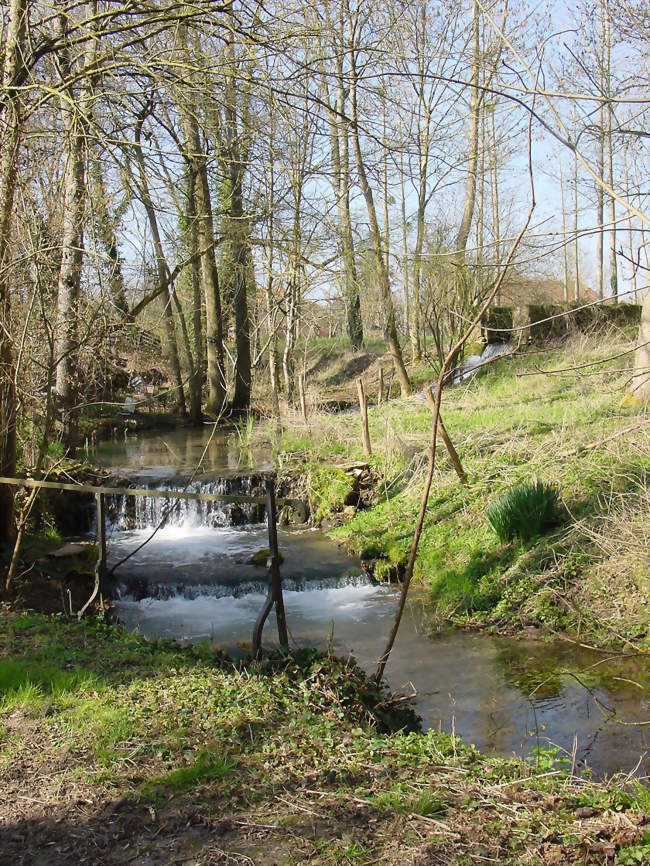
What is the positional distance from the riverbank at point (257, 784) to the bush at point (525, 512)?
4188mm

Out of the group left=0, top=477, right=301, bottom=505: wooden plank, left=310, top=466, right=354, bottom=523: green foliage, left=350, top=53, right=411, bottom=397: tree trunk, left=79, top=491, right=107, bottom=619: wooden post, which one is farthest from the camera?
left=350, top=53, right=411, bottom=397: tree trunk

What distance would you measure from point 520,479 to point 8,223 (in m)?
6.61

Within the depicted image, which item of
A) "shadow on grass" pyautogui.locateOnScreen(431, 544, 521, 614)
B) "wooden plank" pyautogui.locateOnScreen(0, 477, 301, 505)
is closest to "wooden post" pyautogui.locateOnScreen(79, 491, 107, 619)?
"wooden plank" pyautogui.locateOnScreen(0, 477, 301, 505)

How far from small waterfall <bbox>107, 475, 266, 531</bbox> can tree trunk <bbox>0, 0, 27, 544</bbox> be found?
17.1 ft

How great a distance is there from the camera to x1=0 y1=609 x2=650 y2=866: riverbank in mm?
3070

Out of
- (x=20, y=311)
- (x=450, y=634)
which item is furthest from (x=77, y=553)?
(x=450, y=634)

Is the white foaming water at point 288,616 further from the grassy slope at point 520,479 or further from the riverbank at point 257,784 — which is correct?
the riverbank at point 257,784

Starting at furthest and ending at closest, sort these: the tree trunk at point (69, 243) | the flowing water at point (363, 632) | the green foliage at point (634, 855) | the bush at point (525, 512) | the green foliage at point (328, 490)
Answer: the green foliage at point (328, 490), the bush at point (525, 512), the tree trunk at point (69, 243), the flowing water at point (363, 632), the green foliage at point (634, 855)

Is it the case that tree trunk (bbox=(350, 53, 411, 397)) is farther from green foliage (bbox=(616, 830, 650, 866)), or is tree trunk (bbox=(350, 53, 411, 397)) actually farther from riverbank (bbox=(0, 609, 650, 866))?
green foliage (bbox=(616, 830, 650, 866))

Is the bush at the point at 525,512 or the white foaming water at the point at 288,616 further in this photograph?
the bush at the point at 525,512

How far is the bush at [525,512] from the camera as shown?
28.7 ft

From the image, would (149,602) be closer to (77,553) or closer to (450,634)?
(77,553)

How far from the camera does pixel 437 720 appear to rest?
5941 millimetres

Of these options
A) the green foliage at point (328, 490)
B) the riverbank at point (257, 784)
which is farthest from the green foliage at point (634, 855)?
the green foliage at point (328, 490)
